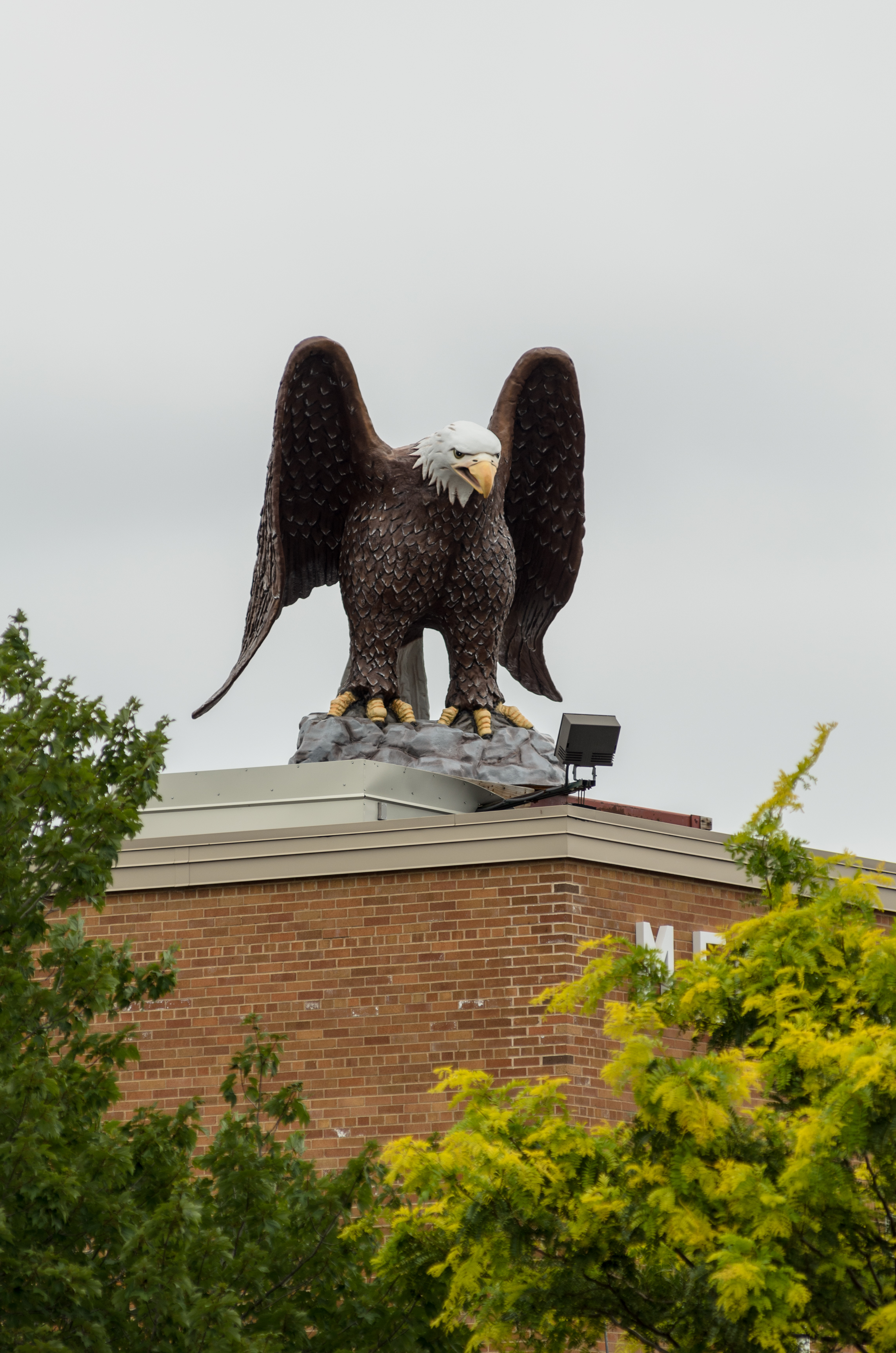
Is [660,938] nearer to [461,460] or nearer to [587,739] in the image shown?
[587,739]

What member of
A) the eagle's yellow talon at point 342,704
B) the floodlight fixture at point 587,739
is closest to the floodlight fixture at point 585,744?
the floodlight fixture at point 587,739

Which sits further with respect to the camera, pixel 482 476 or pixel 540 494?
pixel 540 494

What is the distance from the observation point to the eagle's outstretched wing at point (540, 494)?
50.5 feet

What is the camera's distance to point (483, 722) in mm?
14625

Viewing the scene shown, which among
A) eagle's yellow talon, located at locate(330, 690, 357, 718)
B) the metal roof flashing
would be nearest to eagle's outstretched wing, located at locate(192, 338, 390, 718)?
eagle's yellow talon, located at locate(330, 690, 357, 718)

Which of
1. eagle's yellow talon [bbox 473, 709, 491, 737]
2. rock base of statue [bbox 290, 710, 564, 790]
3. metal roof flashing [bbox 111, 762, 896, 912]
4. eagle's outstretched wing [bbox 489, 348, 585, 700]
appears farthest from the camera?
eagle's outstretched wing [bbox 489, 348, 585, 700]

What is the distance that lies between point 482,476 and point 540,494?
197cm

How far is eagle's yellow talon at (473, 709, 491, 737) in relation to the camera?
47.8 feet

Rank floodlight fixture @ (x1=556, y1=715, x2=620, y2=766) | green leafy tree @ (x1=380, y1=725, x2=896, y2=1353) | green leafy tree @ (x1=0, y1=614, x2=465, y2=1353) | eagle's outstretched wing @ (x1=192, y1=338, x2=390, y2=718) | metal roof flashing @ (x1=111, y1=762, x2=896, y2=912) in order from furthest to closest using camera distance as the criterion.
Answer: eagle's outstretched wing @ (x1=192, y1=338, x2=390, y2=718) < floodlight fixture @ (x1=556, y1=715, x2=620, y2=766) < metal roof flashing @ (x1=111, y1=762, x2=896, y2=912) < green leafy tree @ (x1=0, y1=614, x2=465, y2=1353) < green leafy tree @ (x1=380, y1=725, x2=896, y2=1353)

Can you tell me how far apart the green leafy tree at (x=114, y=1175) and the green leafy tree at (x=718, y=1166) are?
369 mm

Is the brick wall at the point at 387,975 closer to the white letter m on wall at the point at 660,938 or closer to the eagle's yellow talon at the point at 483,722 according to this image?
the white letter m on wall at the point at 660,938

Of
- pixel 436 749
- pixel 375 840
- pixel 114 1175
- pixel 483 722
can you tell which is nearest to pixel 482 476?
pixel 483 722

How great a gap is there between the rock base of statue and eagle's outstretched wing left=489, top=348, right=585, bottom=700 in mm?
2182

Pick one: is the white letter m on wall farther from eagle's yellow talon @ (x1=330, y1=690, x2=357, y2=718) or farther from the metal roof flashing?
eagle's yellow talon @ (x1=330, y1=690, x2=357, y2=718)
